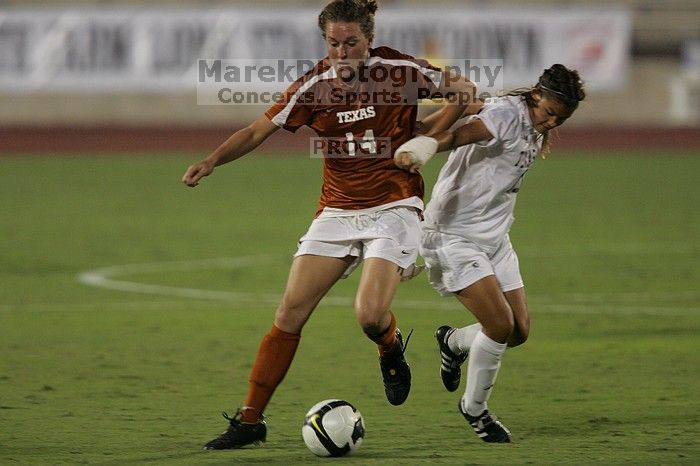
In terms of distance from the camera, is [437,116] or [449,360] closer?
[437,116]

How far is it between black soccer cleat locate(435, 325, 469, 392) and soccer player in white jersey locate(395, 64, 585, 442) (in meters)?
0.27

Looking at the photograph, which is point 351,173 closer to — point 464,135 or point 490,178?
point 464,135

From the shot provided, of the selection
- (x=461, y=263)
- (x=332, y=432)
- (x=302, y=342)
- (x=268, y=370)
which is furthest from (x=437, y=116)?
(x=302, y=342)

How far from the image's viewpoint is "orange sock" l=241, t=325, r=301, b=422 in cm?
613

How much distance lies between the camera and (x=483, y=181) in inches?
256

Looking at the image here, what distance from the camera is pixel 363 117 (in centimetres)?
625

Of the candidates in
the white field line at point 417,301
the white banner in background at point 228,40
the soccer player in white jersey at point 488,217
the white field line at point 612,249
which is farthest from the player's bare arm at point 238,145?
the white banner in background at point 228,40

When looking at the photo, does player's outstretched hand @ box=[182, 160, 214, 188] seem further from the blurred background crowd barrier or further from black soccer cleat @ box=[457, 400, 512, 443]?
the blurred background crowd barrier

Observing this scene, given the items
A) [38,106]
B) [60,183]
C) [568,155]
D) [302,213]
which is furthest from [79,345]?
[38,106]

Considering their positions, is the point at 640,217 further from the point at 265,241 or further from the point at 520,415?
the point at 520,415

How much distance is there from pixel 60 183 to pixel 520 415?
52.1ft

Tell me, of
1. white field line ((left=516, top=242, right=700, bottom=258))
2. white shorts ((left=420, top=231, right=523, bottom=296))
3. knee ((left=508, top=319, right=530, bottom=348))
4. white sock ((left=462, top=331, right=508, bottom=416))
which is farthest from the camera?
white field line ((left=516, top=242, right=700, bottom=258))

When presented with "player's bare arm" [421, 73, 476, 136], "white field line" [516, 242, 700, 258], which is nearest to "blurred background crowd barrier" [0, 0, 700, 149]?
"white field line" [516, 242, 700, 258]

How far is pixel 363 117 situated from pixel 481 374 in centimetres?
141
